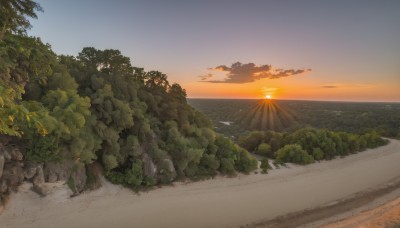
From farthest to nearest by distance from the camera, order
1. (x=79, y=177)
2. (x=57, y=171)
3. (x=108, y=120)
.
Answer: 1. (x=108, y=120)
2. (x=79, y=177)
3. (x=57, y=171)

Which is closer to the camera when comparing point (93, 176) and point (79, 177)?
point (79, 177)

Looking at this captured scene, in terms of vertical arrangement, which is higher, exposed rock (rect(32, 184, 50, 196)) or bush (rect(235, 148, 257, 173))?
exposed rock (rect(32, 184, 50, 196))

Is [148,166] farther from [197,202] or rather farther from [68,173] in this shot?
[68,173]

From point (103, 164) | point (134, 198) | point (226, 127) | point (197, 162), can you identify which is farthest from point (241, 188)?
point (226, 127)

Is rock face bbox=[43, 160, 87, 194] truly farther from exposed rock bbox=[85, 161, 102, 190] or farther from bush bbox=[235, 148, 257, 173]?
bush bbox=[235, 148, 257, 173]

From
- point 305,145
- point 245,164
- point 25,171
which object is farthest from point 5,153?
point 305,145

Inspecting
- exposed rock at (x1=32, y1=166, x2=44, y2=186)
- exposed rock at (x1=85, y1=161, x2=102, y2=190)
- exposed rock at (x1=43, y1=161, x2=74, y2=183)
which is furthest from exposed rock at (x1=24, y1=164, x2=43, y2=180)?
exposed rock at (x1=85, y1=161, x2=102, y2=190)

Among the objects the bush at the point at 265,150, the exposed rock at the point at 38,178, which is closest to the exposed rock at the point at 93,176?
the exposed rock at the point at 38,178
